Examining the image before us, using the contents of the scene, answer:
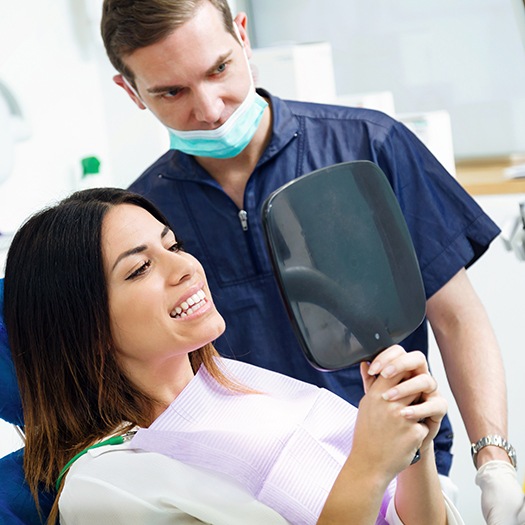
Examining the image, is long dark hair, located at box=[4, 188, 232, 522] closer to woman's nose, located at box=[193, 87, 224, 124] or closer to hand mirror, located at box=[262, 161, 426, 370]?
woman's nose, located at box=[193, 87, 224, 124]

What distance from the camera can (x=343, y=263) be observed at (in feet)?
3.58

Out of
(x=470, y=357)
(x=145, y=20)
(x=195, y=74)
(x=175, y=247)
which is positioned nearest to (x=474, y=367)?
(x=470, y=357)

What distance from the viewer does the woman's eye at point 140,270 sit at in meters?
1.38

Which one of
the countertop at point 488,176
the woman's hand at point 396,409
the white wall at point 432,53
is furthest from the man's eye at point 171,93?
the white wall at point 432,53

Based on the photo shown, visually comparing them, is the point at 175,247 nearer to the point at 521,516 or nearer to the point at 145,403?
the point at 145,403

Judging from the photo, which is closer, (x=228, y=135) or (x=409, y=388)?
(x=409, y=388)

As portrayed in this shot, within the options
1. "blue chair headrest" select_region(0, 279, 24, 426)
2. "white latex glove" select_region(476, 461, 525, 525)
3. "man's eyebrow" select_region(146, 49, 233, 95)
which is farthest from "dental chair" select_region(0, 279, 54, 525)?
"white latex glove" select_region(476, 461, 525, 525)

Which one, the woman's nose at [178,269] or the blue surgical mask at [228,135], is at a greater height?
the blue surgical mask at [228,135]

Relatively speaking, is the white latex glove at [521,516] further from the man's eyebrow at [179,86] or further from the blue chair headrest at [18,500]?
the man's eyebrow at [179,86]

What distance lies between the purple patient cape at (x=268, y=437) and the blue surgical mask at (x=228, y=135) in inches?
17.5

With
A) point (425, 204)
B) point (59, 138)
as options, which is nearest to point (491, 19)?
point (59, 138)

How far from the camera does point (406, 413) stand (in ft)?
3.46

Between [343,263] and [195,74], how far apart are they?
0.66 metres

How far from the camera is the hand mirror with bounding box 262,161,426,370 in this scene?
1044 mm
